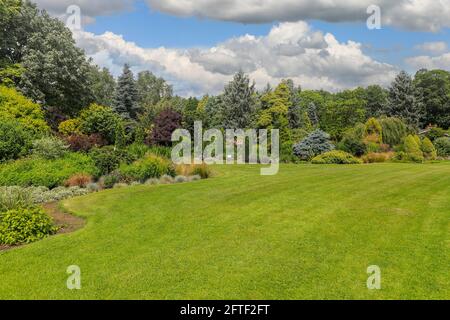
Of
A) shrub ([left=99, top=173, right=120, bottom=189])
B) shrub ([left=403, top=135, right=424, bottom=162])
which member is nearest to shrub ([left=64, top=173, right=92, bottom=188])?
shrub ([left=99, top=173, right=120, bottom=189])

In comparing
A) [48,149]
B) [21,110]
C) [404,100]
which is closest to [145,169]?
[48,149]

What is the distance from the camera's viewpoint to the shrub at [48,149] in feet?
54.2

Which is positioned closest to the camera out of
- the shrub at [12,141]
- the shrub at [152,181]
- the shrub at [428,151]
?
the shrub at [152,181]

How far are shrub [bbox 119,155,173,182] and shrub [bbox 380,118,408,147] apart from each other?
66.1 feet

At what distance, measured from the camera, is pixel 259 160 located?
24.7 m

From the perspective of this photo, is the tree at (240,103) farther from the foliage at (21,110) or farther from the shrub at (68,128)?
the foliage at (21,110)

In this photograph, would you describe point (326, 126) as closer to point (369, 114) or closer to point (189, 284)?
point (369, 114)

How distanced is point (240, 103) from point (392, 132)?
18.1 metres

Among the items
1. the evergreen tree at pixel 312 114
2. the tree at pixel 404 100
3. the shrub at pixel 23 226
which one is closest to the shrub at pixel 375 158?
the shrub at pixel 23 226

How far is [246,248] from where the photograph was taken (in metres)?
7.38

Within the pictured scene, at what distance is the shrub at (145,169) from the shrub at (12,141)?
4713mm

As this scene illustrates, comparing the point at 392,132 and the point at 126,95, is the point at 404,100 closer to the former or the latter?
the point at 392,132
